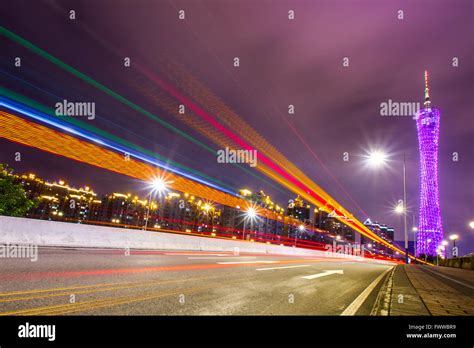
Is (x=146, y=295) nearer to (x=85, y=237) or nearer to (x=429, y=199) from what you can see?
(x=85, y=237)

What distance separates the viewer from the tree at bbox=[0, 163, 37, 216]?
42000 millimetres

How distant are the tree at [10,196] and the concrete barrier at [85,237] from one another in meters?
37.7

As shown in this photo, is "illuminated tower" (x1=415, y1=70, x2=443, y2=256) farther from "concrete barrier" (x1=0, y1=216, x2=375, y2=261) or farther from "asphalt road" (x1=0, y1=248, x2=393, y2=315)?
"asphalt road" (x1=0, y1=248, x2=393, y2=315)

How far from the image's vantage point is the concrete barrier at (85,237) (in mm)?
10953

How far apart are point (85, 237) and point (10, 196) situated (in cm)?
4012

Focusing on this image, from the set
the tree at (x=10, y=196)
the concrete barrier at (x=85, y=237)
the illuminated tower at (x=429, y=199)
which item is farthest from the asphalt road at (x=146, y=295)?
the illuminated tower at (x=429, y=199)

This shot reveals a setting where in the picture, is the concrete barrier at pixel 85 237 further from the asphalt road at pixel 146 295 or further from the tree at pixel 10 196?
the tree at pixel 10 196

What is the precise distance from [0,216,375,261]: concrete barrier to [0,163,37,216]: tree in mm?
37709

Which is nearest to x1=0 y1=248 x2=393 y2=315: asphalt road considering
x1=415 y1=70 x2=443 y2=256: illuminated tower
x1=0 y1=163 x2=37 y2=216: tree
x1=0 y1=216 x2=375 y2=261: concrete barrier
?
x1=0 y1=216 x2=375 y2=261: concrete barrier

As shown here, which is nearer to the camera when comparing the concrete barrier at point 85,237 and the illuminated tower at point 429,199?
the concrete barrier at point 85,237

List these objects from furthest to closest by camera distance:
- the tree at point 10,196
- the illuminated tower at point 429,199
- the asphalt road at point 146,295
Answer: the illuminated tower at point 429,199, the tree at point 10,196, the asphalt road at point 146,295

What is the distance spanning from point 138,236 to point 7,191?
131 ft

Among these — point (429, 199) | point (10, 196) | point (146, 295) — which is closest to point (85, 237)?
point (146, 295)
